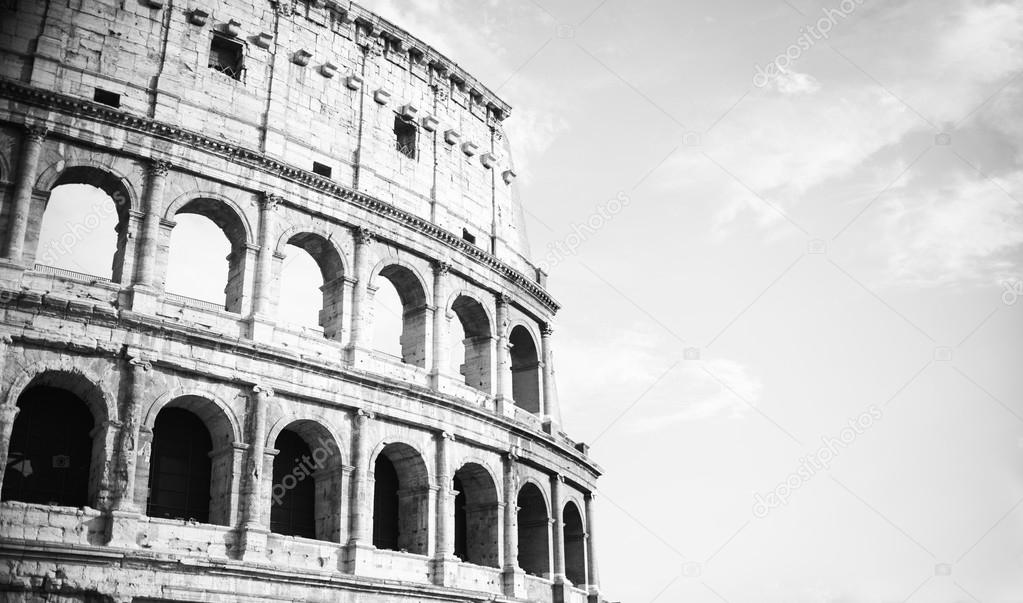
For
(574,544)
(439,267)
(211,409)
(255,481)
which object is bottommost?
(255,481)

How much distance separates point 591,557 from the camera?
32.2m

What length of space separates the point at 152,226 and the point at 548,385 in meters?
13.9

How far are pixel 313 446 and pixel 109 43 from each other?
35.8ft

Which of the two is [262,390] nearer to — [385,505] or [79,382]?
[79,382]

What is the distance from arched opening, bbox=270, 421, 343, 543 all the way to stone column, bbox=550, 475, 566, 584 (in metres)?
8.19

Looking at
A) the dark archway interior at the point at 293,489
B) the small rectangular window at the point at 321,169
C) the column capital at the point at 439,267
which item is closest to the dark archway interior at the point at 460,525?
the dark archway interior at the point at 293,489

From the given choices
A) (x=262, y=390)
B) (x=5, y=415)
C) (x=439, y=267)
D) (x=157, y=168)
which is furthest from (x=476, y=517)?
(x=5, y=415)

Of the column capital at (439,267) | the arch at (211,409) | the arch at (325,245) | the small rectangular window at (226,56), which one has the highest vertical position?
the small rectangular window at (226,56)

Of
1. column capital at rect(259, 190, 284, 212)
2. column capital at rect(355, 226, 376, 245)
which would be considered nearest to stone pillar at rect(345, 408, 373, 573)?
column capital at rect(355, 226, 376, 245)

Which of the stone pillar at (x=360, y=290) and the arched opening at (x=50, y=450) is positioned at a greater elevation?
the stone pillar at (x=360, y=290)

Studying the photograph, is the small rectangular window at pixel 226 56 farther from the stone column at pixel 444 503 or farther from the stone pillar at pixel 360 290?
the stone column at pixel 444 503

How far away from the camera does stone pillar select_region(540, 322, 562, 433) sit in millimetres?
32031

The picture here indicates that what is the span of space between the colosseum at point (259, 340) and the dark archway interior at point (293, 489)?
0.17 ft

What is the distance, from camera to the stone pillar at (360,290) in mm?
26047
